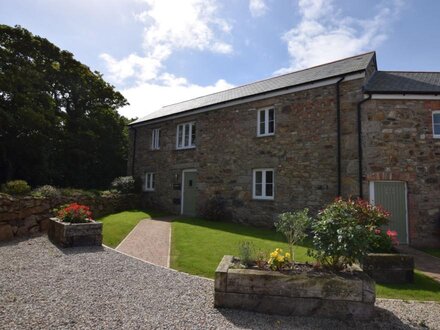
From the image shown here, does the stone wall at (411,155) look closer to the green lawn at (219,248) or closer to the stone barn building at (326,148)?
the stone barn building at (326,148)

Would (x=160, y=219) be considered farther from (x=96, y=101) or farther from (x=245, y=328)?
(x=96, y=101)

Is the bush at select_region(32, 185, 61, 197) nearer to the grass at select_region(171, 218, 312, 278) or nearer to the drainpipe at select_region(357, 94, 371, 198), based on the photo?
the grass at select_region(171, 218, 312, 278)

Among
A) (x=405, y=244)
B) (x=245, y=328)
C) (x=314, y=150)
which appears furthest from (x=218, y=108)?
(x=245, y=328)

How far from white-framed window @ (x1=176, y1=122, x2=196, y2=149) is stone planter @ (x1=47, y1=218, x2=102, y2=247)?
8.54 m

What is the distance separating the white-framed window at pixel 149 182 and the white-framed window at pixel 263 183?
7943 millimetres

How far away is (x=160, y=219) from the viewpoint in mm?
14516

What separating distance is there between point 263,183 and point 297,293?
354 inches

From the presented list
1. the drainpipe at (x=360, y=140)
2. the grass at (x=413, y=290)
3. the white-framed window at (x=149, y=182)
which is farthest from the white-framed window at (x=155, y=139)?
the grass at (x=413, y=290)

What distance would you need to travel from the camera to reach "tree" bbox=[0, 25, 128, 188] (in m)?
16.7

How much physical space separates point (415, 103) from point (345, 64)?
338 cm

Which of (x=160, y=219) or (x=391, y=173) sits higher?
(x=391, y=173)

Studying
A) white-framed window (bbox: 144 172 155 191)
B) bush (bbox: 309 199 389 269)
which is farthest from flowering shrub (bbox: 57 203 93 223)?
white-framed window (bbox: 144 172 155 191)

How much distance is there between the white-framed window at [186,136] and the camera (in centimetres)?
1678

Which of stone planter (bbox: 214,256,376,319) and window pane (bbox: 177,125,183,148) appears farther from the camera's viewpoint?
window pane (bbox: 177,125,183,148)
